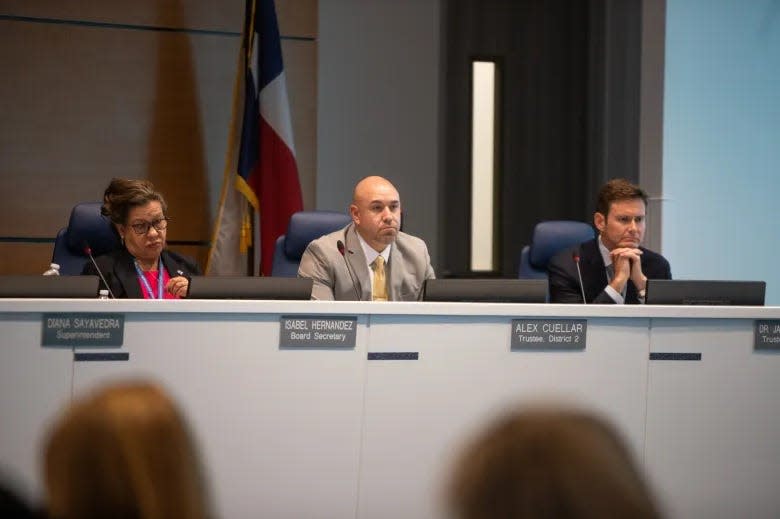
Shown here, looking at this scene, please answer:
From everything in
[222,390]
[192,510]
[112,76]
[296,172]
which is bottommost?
[222,390]

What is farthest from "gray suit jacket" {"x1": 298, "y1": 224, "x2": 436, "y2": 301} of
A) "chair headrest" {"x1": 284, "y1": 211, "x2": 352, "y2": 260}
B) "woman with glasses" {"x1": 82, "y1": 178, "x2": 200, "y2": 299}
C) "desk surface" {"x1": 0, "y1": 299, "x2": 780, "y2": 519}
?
"desk surface" {"x1": 0, "y1": 299, "x2": 780, "y2": 519}

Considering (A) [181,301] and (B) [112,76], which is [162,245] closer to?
(A) [181,301]

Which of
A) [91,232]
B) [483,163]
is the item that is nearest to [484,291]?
[91,232]

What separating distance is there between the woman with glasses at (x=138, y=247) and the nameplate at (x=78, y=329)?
754 millimetres

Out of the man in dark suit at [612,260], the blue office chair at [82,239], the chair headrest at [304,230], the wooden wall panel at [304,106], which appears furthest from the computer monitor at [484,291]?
the wooden wall panel at [304,106]

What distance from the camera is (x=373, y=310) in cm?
291

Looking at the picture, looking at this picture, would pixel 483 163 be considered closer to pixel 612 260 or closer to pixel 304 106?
pixel 304 106

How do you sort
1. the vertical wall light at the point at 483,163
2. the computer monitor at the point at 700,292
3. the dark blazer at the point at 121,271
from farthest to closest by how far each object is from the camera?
the vertical wall light at the point at 483,163 < the dark blazer at the point at 121,271 < the computer monitor at the point at 700,292

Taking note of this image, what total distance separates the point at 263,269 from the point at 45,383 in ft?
7.79

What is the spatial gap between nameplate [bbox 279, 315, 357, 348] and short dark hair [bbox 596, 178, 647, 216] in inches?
59.0

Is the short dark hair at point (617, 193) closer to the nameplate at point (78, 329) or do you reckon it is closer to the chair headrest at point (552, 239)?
the chair headrest at point (552, 239)

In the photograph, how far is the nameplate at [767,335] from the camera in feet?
10.4

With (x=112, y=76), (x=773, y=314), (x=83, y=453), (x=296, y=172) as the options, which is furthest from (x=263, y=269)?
(x=83, y=453)

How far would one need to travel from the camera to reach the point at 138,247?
3.61 metres
